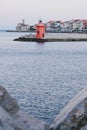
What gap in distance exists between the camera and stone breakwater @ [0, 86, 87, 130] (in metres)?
11.4

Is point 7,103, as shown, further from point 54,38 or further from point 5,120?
point 54,38

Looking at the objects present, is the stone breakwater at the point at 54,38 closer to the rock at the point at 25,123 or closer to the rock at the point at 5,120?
the rock at the point at 25,123

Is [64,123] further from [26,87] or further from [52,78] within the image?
[52,78]

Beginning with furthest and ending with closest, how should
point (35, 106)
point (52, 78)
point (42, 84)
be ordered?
point (52, 78) < point (42, 84) < point (35, 106)

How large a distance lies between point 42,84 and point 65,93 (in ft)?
16.8

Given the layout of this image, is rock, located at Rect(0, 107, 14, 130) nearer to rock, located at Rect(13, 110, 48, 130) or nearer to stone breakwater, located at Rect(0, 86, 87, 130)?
stone breakwater, located at Rect(0, 86, 87, 130)

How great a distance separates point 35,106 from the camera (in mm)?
21125

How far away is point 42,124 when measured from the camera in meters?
12.1

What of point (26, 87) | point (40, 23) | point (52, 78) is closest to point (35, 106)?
point (26, 87)

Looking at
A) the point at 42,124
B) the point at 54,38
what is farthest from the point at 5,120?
the point at 54,38

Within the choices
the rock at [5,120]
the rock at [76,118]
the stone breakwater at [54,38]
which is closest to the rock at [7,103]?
the rock at [5,120]

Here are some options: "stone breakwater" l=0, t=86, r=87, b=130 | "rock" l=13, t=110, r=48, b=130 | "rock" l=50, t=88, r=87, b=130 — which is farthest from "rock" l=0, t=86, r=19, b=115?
"rock" l=50, t=88, r=87, b=130

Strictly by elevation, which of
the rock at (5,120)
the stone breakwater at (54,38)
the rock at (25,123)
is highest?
the rock at (5,120)

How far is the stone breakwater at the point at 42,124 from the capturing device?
A: 11352 mm
